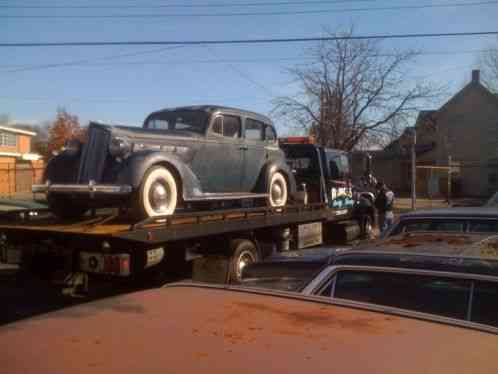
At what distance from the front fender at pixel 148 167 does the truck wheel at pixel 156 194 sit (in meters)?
0.09

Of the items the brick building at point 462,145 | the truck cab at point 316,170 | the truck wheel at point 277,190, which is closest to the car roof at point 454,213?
the truck wheel at point 277,190

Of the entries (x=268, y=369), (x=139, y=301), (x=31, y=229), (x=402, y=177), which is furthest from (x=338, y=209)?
(x=402, y=177)

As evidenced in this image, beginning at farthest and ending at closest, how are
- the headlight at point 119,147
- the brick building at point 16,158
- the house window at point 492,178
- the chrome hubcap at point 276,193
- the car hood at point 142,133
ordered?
the house window at point 492,178
the brick building at point 16,158
the chrome hubcap at point 276,193
the car hood at point 142,133
the headlight at point 119,147

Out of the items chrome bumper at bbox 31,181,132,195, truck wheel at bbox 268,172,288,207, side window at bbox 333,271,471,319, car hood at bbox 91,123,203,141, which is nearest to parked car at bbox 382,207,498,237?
side window at bbox 333,271,471,319

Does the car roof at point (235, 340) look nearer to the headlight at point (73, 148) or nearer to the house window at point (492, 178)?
the headlight at point (73, 148)

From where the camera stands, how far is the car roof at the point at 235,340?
1609 mm

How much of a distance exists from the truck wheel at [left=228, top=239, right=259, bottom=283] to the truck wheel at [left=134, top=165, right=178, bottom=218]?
1131mm

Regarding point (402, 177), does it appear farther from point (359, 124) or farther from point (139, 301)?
point (139, 301)

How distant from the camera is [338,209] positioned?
36.4 feet

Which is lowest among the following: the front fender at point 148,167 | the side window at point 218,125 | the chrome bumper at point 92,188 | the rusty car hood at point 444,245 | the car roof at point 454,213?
the rusty car hood at point 444,245

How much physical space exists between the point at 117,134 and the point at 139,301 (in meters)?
4.47

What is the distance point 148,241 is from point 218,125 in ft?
9.98

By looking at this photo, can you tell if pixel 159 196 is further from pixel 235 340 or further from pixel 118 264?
pixel 235 340

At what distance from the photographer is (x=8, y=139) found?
41625mm
